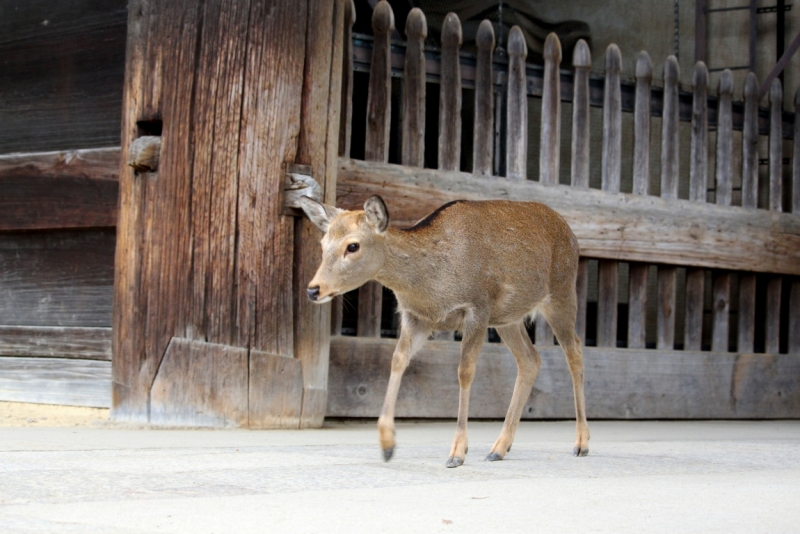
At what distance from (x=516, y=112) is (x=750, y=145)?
2.43 metres

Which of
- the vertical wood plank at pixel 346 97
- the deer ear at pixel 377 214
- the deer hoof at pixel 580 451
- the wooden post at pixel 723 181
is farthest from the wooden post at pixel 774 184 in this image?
the deer ear at pixel 377 214

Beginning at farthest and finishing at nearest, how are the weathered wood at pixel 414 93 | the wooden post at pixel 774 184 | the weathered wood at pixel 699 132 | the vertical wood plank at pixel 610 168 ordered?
1. the wooden post at pixel 774 184
2. the weathered wood at pixel 699 132
3. the vertical wood plank at pixel 610 168
4. the weathered wood at pixel 414 93

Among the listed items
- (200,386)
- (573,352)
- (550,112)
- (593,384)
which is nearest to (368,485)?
(573,352)

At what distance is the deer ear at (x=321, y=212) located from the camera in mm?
6141

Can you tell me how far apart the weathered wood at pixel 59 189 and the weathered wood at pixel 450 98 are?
8.02 ft

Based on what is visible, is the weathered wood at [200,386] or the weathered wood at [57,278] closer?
the weathered wood at [200,386]

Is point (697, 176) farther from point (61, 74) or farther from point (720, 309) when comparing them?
point (61, 74)

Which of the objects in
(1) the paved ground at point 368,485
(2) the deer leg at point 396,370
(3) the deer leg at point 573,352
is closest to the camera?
(1) the paved ground at point 368,485

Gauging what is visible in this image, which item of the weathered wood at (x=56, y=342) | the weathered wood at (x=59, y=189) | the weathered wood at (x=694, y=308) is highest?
the weathered wood at (x=59, y=189)

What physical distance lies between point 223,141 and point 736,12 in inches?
243

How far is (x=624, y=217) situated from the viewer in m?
8.93

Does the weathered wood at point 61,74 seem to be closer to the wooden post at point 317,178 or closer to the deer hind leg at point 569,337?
the wooden post at point 317,178

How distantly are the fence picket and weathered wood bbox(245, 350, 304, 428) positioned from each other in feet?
8.25

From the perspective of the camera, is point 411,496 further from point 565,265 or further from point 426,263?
point 565,265
